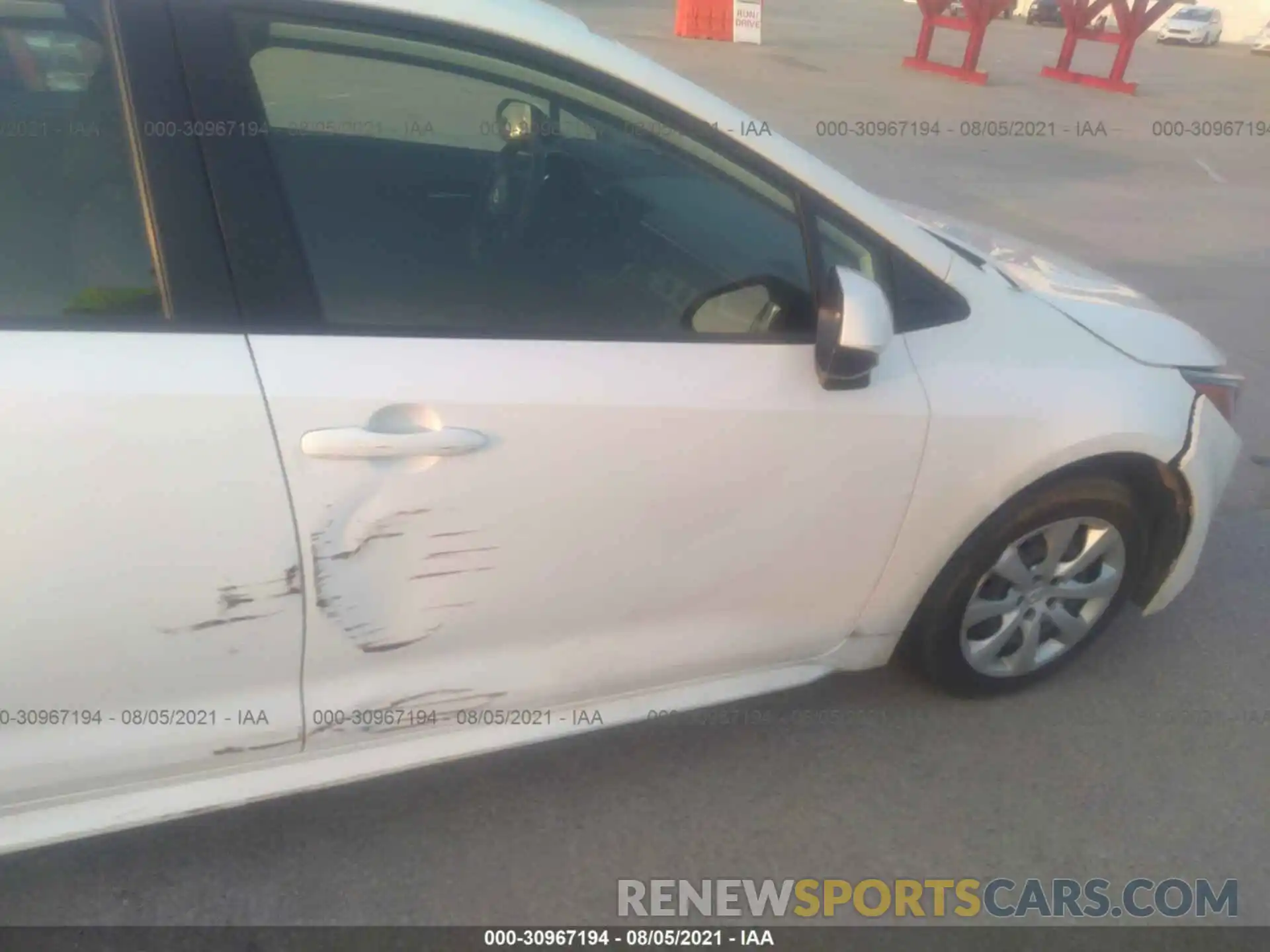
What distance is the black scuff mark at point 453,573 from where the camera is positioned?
2.00 metres

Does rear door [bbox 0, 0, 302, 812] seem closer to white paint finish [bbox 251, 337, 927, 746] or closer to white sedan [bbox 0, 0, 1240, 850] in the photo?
white sedan [bbox 0, 0, 1240, 850]

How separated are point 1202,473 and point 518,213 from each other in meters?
1.90

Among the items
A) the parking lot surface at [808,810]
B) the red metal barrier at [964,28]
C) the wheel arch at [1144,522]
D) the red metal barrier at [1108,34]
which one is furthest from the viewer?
the red metal barrier at [1108,34]

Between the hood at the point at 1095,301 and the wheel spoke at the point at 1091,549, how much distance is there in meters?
0.45

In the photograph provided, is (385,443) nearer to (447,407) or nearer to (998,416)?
(447,407)

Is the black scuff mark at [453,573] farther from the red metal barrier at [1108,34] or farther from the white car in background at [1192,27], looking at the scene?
the white car in background at [1192,27]

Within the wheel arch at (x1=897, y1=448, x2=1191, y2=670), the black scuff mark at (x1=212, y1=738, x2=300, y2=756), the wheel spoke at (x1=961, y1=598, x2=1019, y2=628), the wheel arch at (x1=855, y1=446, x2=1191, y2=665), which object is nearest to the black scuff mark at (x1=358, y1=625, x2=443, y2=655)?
the black scuff mark at (x1=212, y1=738, x2=300, y2=756)

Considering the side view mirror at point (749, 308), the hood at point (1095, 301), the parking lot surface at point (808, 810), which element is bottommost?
the parking lot surface at point (808, 810)

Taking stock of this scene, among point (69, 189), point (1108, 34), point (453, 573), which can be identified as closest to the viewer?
point (69, 189)

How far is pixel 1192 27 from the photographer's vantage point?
30.2 metres

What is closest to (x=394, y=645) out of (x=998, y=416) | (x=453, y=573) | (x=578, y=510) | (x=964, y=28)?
(x=453, y=573)

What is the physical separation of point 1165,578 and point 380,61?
95.0 inches

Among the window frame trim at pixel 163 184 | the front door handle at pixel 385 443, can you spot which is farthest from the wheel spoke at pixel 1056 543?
the window frame trim at pixel 163 184

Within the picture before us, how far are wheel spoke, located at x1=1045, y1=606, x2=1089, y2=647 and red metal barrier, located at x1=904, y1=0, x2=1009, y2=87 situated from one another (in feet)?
49.4
